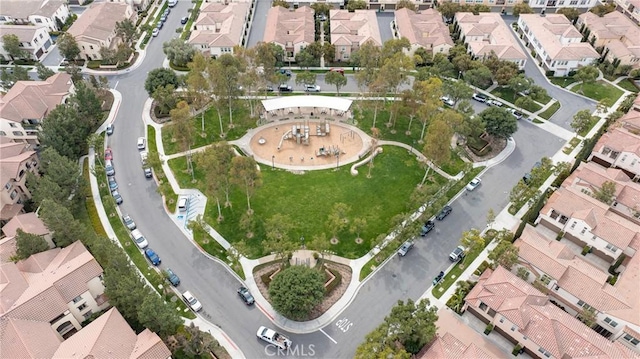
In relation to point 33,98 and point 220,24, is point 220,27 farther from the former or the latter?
point 33,98

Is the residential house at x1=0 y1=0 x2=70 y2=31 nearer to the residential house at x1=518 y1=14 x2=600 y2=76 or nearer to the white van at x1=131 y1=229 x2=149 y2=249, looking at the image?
the white van at x1=131 y1=229 x2=149 y2=249

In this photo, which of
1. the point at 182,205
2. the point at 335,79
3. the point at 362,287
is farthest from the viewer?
the point at 335,79

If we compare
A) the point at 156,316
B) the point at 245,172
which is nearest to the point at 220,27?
the point at 245,172

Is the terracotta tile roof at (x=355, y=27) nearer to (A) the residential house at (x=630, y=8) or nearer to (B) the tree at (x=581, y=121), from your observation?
(B) the tree at (x=581, y=121)

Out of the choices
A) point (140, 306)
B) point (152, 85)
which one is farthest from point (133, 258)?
point (152, 85)

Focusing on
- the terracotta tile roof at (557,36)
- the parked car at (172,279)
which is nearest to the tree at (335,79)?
the parked car at (172,279)

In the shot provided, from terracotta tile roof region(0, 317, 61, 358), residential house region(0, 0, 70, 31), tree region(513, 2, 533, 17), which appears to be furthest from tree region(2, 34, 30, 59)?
tree region(513, 2, 533, 17)

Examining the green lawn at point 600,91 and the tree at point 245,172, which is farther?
the green lawn at point 600,91
